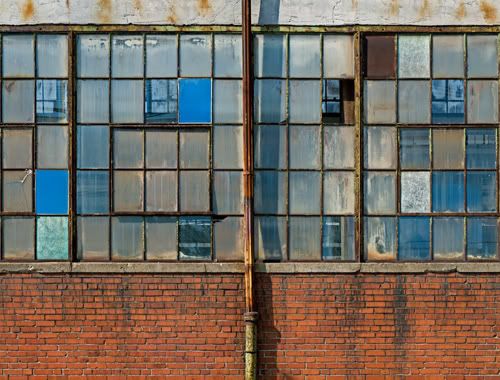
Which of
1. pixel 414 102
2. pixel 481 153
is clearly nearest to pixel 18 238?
pixel 414 102

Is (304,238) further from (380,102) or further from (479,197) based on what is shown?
(479,197)

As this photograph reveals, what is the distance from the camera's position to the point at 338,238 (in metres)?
8.20

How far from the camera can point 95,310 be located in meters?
8.09

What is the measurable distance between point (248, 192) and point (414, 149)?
2050mm

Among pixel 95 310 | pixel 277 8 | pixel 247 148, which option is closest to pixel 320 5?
pixel 277 8

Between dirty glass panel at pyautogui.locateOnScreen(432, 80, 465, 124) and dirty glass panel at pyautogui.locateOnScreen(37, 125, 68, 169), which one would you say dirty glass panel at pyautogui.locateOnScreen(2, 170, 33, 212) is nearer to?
dirty glass panel at pyautogui.locateOnScreen(37, 125, 68, 169)

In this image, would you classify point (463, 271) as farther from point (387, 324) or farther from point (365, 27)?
point (365, 27)

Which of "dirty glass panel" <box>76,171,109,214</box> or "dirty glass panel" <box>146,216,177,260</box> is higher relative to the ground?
"dirty glass panel" <box>76,171,109,214</box>

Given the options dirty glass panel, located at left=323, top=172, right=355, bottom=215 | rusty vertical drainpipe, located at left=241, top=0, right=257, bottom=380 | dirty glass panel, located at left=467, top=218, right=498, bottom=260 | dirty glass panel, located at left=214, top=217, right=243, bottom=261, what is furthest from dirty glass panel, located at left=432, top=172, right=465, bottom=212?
dirty glass panel, located at left=214, top=217, right=243, bottom=261

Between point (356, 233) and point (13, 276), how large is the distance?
13.3 feet

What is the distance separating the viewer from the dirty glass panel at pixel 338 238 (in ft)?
26.9

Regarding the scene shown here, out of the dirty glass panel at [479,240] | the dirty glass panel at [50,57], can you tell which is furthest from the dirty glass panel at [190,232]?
the dirty glass panel at [479,240]

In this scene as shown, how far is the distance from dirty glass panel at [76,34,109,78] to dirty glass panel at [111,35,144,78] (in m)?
0.09

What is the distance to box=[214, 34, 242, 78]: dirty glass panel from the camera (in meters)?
8.22
